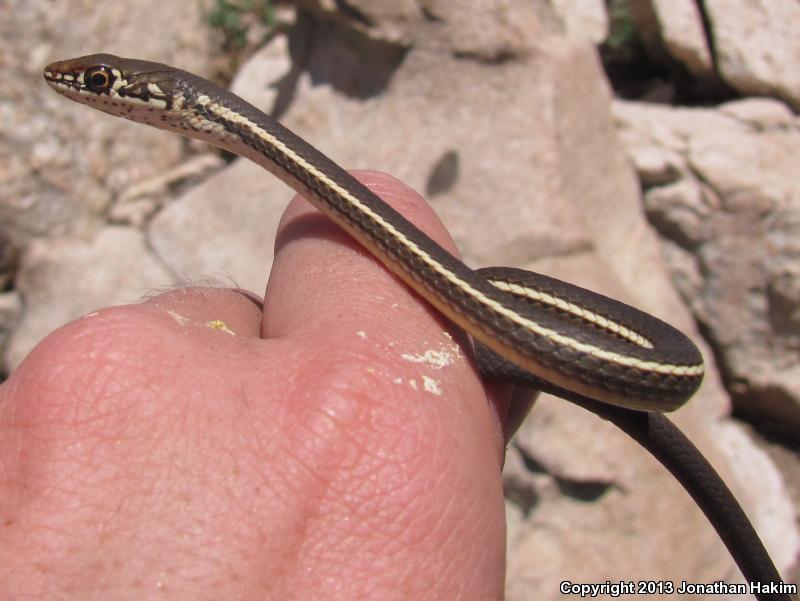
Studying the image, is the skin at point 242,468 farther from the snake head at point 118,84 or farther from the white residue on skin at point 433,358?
the snake head at point 118,84

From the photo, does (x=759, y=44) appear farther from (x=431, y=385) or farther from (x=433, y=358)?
(x=431, y=385)

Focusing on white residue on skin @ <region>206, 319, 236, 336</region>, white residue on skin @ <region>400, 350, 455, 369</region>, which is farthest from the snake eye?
white residue on skin @ <region>400, 350, 455, 369</region>

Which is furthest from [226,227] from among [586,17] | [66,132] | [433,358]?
[433,358]

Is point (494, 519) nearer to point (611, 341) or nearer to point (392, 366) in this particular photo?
point (392, 366)

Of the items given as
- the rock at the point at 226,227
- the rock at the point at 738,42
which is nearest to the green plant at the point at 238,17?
the rock at the point at 226,227

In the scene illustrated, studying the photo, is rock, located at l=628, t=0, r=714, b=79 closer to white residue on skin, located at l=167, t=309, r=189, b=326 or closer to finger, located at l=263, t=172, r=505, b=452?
finger, located at l=263, t=172, r=505, b=452

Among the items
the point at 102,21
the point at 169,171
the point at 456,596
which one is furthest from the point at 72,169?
the point at 456,596

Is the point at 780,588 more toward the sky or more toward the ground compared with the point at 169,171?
more toward the sky
